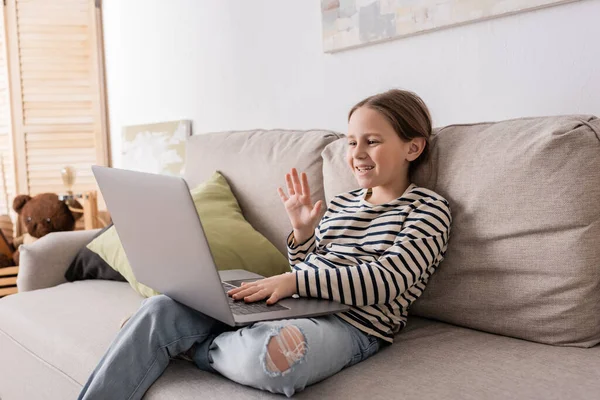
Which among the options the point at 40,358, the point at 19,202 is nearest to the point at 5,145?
the point at 19,202

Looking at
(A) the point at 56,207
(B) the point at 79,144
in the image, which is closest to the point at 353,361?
(A) the point at 56,207

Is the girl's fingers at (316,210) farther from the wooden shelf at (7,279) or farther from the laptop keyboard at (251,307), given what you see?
the wooden shelf at (7,279)

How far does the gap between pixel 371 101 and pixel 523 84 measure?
389 mm

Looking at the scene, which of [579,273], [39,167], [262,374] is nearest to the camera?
[262,374]

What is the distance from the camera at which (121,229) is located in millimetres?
1511

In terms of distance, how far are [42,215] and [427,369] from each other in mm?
2341

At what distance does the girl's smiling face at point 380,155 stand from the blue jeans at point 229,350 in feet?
1.20

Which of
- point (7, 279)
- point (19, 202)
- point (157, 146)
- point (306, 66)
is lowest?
point (7, 279)

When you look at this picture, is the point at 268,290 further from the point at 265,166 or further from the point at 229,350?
the point at 265,166

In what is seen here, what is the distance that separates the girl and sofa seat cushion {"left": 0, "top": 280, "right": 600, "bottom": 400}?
3 cm

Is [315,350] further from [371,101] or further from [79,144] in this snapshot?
[79,144]

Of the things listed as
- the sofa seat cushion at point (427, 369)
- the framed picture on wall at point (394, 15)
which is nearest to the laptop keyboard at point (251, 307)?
the sofa seat cushion at point (427, 369)

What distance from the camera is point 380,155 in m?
1.52

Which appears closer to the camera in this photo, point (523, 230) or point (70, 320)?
point (523, 230)
